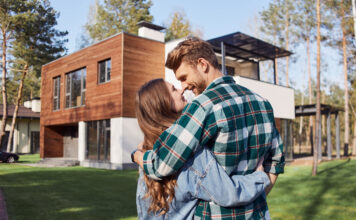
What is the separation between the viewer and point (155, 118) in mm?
1565

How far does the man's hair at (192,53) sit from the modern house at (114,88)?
43.5ft

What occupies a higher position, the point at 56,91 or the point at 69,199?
the point at 56,91

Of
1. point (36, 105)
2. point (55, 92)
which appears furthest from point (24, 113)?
point (55, 92)

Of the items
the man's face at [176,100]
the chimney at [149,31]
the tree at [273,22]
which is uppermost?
the tree at [273,22]

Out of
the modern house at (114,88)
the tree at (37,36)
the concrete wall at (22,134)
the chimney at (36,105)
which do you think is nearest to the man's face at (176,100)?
the modern house at (114,88)

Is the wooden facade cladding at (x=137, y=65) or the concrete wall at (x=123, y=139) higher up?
the wooden facade cladding at (x=137, y=65)

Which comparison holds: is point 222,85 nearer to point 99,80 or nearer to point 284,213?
point 284,213

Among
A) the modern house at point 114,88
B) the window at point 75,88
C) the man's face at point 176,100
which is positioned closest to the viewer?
the man's face at point 176,100

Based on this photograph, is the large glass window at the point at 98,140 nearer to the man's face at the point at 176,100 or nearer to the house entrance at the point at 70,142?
the house entrance at the point at 70,142

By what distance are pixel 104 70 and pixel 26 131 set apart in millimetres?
17770

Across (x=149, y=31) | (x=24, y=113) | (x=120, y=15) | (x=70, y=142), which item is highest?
(x=120, y=15)

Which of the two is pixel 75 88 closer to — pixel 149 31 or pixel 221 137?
pixel 149 31

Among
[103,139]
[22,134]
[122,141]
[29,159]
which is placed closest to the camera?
[122,141]

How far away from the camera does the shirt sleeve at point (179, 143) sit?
1339 millimetres
